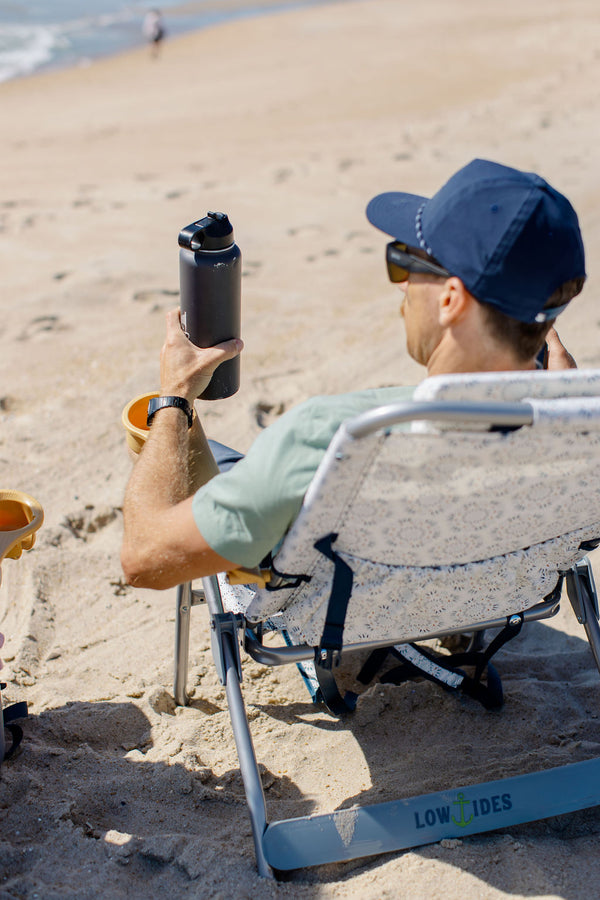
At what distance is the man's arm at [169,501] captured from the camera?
1673mm

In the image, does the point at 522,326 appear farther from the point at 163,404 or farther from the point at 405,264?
the point at 163,404

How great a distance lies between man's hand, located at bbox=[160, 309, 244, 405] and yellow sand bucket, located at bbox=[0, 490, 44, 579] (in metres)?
0.44

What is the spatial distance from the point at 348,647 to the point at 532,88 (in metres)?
10.6

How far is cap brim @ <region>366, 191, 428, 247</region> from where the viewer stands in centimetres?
Result: 177

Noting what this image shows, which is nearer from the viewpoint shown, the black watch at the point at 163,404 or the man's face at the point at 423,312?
the man's face at the point at 423,312

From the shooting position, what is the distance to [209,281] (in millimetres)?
2256

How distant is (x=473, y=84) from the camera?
12.0 meters

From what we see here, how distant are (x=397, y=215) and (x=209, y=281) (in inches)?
24.7

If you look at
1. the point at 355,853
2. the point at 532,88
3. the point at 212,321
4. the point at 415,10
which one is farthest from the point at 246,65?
the point at 355,853

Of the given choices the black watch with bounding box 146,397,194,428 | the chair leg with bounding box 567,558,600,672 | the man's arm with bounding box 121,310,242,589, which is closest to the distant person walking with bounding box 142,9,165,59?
the man's arm with bounding box 121,310,242,589

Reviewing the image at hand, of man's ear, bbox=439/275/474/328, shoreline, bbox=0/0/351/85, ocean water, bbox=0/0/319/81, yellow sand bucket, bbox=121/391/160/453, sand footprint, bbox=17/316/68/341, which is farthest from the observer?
ocean water, bbox=0/0/319/81

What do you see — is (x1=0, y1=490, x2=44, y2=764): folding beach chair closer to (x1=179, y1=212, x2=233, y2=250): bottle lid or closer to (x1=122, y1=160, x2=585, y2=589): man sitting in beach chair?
(x1=122, y1=160, x2=585, y2=589): man sitting in beach chair

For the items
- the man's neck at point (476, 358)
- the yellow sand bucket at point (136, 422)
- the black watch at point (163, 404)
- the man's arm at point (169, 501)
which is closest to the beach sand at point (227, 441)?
the man's arm at point (169, 501)

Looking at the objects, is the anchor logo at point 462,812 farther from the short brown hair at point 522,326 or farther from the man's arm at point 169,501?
the short brown hair at point 522,326
